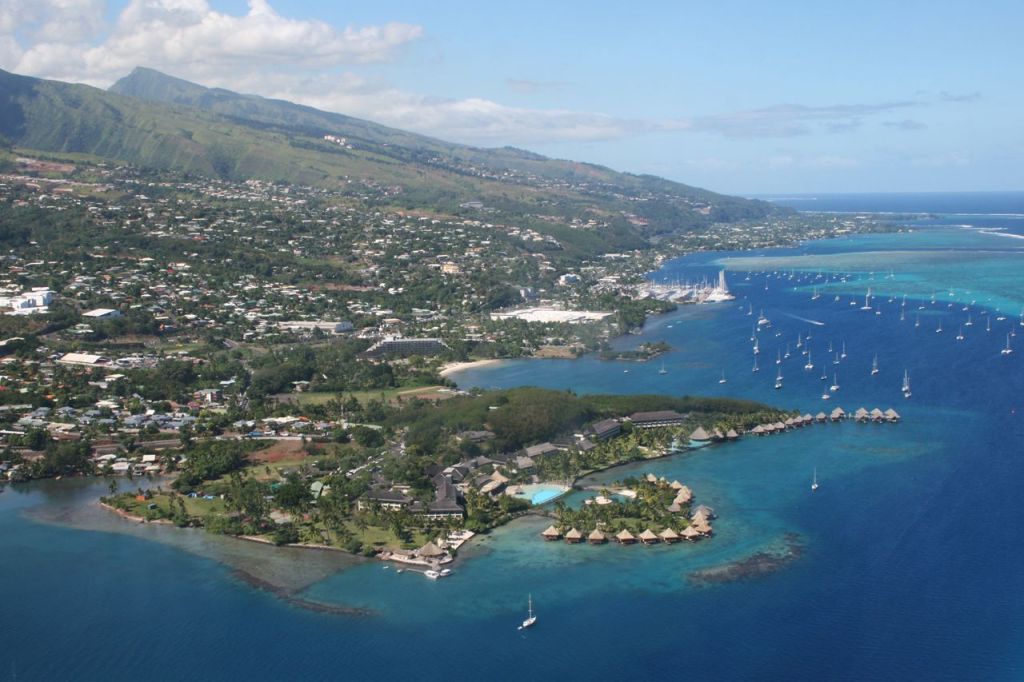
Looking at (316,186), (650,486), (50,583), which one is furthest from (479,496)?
(316,186)

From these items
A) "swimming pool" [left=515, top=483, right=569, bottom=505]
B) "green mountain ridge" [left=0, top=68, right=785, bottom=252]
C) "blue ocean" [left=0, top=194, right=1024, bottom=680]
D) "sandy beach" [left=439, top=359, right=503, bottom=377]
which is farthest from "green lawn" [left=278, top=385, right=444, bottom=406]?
"green mountain ridge" [left=0, top=68, right=785, bottom=252]

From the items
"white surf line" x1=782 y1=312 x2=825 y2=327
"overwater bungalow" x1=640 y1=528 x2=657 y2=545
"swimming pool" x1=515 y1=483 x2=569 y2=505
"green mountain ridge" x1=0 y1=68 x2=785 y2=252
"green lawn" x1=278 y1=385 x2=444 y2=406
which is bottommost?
"green lawn" x1=278 y1=385 x2=444 y2=406

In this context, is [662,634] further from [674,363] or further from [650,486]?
[674,363]

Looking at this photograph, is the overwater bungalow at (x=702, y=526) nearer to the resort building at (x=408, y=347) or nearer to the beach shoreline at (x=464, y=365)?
the beach shoreline at (x=464, y=365)

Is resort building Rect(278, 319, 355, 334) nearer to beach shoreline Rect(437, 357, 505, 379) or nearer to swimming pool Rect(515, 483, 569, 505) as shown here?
beach shoreline Rect(437, 357, 505, 379)

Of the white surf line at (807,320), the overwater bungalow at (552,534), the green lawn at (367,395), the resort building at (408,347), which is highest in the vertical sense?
the white surf line at (807,320)

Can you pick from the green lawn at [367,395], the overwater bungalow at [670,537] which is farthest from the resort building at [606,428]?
the green lawn at [367,395]
